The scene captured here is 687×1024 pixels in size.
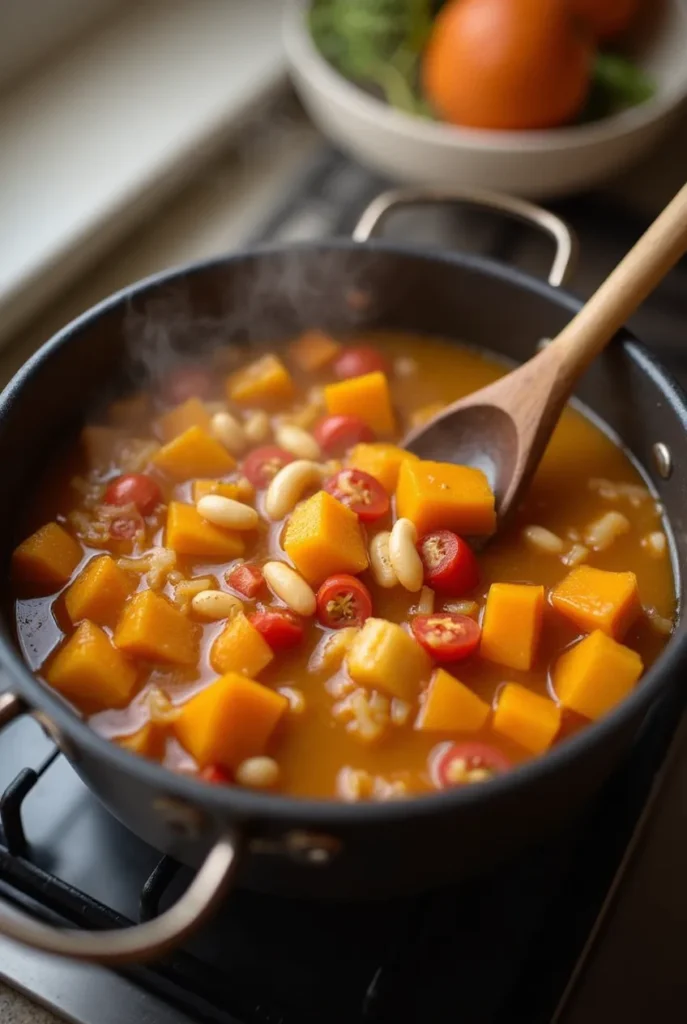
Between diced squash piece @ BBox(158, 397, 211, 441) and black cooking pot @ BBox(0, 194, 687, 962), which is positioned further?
diced squash piece @ BBox(158, 397, 211, 441)

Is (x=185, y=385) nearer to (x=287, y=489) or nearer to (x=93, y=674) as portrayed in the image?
(x=287, y=489)

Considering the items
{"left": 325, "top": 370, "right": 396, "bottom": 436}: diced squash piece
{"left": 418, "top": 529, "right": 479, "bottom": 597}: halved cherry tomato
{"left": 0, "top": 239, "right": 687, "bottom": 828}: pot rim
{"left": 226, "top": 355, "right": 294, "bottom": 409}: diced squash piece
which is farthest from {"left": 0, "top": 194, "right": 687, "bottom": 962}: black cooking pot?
{"left": 418, "top": 529, "right": 479, "bottom": 597}: halved cherry tomato

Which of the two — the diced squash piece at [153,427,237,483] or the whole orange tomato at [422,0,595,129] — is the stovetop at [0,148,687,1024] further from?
the whole orange tomato at [422,0,595,129]

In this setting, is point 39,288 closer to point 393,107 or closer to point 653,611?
point 393,107

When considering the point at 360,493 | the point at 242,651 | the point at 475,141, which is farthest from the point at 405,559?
the point at 475,141

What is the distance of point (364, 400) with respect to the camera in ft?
5.36

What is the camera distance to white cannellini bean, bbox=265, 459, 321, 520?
1455 millimetres

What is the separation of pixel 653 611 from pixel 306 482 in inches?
21.1

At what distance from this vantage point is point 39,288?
1860 millimetres

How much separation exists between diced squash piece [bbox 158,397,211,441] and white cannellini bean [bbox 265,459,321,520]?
0.71 feet

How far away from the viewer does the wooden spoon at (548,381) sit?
1429mm

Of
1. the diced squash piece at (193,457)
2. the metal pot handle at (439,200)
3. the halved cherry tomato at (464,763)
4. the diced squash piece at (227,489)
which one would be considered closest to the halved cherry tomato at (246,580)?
the diced squash piece at (227,489)

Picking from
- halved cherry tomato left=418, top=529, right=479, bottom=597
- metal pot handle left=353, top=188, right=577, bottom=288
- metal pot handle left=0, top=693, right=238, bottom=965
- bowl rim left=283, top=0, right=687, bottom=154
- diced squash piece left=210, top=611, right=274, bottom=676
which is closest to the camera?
metal pot handle left=0, top=693, right=238, bottom=965

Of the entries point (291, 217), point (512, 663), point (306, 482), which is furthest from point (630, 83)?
point (512, 663)
